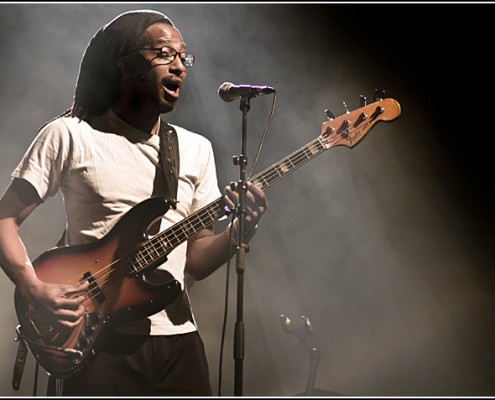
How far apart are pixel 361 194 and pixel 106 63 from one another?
1740 millimetres

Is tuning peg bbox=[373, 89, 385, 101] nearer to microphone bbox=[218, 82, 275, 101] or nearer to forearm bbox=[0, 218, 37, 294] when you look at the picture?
microphone bbox=[218, 82, 275, 101]

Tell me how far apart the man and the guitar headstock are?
0.50 metres

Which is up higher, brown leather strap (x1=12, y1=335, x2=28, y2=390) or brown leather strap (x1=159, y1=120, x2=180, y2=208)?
brown leather strap (x1=159, y1=120, x2=180, y2=208)

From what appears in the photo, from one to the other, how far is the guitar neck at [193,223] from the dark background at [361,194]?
3.53 feet

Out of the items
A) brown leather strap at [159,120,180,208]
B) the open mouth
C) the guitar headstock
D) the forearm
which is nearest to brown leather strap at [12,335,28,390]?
the forearm

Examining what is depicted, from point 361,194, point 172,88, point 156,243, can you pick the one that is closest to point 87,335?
point 156,243

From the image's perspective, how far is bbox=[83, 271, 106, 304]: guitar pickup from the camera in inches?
84.0

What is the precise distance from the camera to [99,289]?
2.14m

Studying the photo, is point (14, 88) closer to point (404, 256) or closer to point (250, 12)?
point (250, 12)

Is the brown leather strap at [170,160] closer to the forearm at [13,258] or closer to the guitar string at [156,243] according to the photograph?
the guitar string at [156,243]

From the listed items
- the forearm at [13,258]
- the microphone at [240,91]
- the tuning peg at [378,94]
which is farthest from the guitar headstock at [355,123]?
the forearm at [13,258]

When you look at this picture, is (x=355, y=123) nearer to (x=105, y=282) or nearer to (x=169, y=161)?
(x=169, y=161)

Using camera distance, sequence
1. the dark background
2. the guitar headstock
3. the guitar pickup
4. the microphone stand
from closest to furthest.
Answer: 1. the microphone stand
2. the guitar pickup
3. the guitar headstock
4. the dark background

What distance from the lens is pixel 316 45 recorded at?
370 cm
